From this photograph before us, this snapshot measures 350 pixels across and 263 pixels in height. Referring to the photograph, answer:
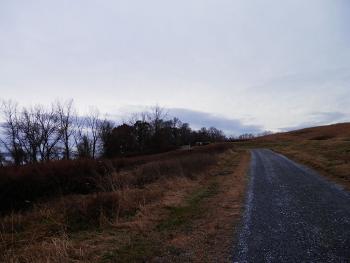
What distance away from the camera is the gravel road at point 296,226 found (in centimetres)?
555

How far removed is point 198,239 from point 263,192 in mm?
6175

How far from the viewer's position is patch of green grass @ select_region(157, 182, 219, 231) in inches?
323

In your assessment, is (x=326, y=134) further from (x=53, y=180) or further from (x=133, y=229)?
(x=133, y=229)

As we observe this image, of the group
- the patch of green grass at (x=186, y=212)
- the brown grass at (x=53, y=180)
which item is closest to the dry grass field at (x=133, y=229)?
the patch of green grass at (x=186, y=212)

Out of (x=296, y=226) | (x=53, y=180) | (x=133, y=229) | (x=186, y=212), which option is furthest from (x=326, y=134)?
(x=133, y=229)

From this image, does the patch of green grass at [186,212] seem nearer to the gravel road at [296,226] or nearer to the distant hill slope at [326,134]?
the gravel road at [296,226]

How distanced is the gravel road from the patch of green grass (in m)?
1.49

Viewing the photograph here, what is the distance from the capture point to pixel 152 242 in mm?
6770

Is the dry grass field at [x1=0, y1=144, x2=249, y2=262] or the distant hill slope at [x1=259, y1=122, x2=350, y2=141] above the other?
the distant hill slope at [x1=259, y1=122, x2=350, y2=141]

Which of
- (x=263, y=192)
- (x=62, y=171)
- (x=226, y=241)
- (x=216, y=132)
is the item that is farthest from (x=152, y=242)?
(x=216, y=132)

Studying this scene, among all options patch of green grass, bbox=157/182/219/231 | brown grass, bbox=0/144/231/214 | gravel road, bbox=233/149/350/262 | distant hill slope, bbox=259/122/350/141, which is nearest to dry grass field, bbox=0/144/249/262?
patch of green grass, bbox=157/182/219/231

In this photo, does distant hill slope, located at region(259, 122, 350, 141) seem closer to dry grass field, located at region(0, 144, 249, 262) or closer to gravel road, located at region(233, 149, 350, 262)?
gravel road, located at region(233, 149, 350, 262)

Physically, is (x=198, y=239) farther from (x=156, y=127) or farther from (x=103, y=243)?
(x=156, y=127)

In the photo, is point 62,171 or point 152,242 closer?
point 152,242
